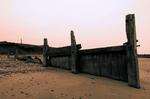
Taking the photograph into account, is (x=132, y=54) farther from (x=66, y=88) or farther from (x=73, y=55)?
(x=73, y=55)

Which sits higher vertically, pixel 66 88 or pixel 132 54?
pixel 132 54

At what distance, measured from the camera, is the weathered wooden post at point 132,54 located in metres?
8.70

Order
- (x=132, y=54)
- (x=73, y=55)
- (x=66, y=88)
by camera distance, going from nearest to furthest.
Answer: (x=66, y=88), (x=132, y=54), (x=73, y=55)

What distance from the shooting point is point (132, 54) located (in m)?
8.86

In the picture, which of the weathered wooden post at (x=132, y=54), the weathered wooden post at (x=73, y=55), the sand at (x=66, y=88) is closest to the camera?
the sand at (x=66, y=88)

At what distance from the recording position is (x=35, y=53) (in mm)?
19141

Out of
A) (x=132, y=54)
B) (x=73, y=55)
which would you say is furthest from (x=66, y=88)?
(x=73, y=55)

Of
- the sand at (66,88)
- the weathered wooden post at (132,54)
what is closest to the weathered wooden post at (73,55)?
the sand at (66,88)

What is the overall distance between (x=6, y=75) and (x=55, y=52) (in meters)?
3.48

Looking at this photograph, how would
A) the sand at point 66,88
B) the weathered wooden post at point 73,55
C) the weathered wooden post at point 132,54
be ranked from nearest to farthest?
the sand at point 66,88 < the weathered wooden post at point 132,54 < the weathered wooden post at point 73,55

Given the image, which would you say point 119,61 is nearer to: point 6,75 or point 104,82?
point 104,82

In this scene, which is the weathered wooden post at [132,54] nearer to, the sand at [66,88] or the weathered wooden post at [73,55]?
the sand at [66,88]

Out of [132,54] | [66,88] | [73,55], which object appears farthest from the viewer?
[73,55]

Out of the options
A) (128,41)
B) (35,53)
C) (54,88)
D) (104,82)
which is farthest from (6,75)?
(35,53)
